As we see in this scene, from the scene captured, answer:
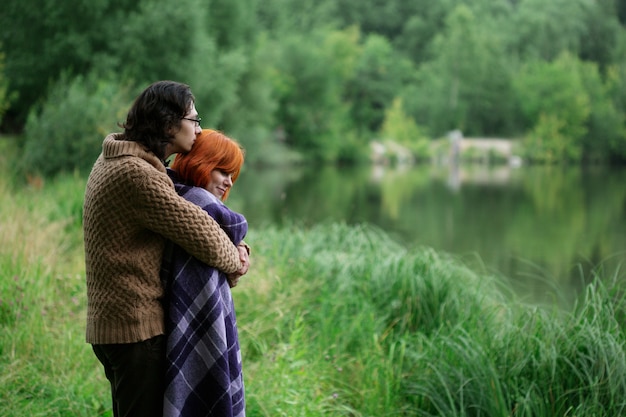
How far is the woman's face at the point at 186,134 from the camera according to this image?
84.7 inches

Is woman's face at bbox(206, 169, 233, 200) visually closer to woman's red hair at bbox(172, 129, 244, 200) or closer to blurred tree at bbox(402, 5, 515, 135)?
woman's red hair at bbox(172, 129, 244, 200)

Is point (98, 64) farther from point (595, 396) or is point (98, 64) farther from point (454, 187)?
point (595, 396)

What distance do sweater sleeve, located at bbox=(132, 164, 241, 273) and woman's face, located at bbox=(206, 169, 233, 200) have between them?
0.17 m

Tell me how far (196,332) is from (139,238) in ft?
1.01

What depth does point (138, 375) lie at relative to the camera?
2125 mm

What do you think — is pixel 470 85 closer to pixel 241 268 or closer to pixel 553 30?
pixel 553 30

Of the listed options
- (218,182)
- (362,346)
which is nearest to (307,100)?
(362,346)

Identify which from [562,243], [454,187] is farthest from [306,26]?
[562,243]

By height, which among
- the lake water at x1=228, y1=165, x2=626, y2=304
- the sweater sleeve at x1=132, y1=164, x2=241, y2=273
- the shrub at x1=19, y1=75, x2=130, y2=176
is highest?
the sweater sleeve at x1=132, y1=164, x2=241, y2=273

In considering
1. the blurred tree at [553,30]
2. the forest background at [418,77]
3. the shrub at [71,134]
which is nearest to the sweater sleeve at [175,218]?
the shrub at [71,134]

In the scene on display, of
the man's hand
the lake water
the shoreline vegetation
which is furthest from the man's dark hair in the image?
the lake water

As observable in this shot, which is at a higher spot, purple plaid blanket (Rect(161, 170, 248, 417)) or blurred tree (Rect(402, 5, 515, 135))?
purple plaid blanket (Rect(161, 170, 248, 417))

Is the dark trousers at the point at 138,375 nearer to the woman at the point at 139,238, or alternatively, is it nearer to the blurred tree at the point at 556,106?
the woman at the point at 139,238

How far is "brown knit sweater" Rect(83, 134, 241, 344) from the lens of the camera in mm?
2045
